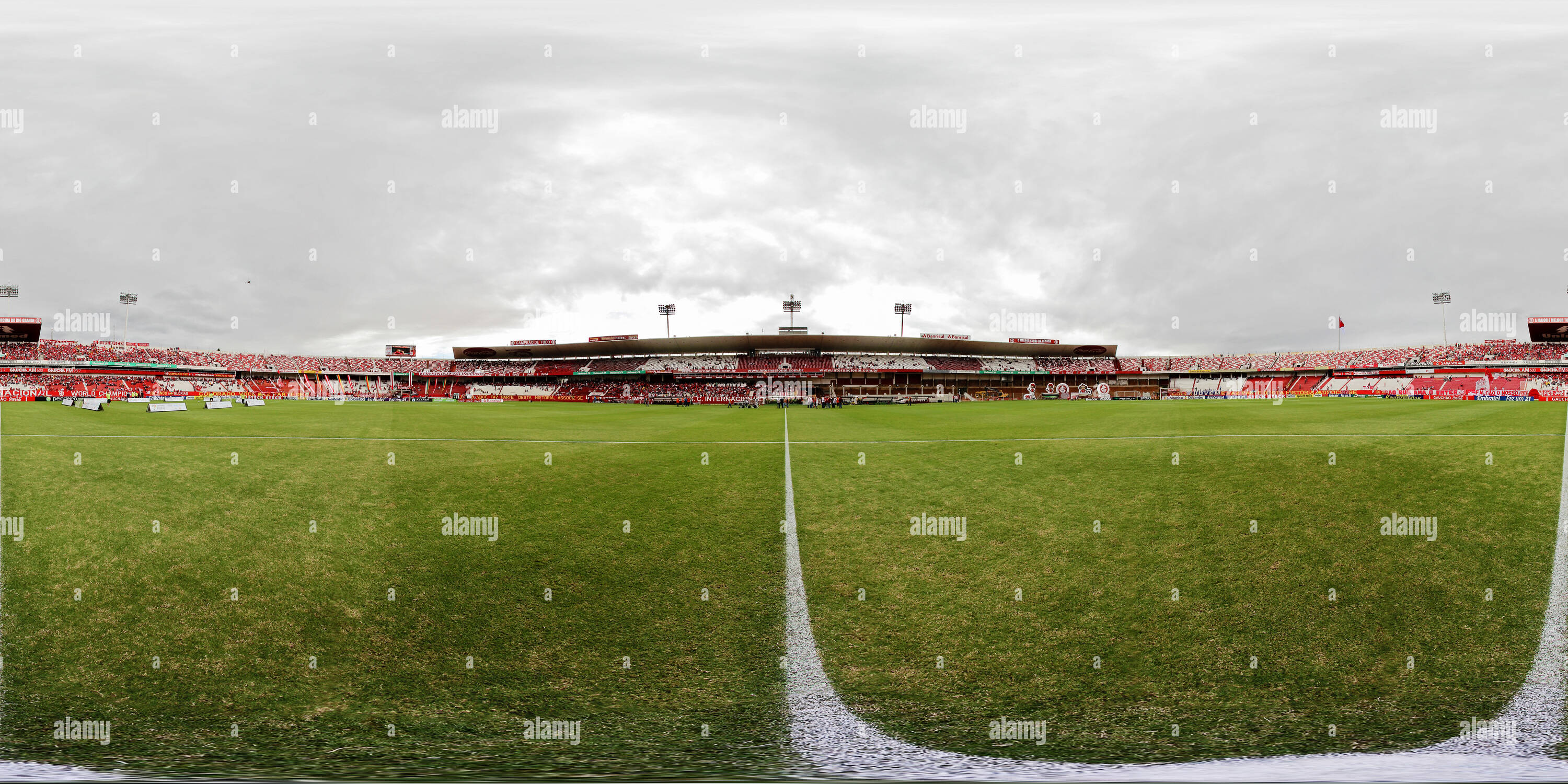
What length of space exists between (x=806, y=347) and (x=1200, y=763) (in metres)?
101

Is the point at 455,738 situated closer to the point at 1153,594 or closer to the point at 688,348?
the point at 1153,594

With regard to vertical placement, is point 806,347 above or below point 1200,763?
above

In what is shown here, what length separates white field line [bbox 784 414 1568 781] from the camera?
4406mm

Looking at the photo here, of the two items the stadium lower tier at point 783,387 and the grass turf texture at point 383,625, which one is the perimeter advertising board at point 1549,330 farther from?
the grass turf texture at point 383,625

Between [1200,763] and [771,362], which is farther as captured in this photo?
[771,362]

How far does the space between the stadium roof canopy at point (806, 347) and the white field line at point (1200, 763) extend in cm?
9910

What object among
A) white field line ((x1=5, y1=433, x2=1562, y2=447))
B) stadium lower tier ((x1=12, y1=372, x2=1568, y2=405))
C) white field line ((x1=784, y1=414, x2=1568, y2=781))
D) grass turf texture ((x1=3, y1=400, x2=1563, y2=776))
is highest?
stadium lower tier ((x1=12, y1=372, x2=1568, y2=405))

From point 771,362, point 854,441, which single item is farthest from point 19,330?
point 854,441

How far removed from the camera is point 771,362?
103750mm

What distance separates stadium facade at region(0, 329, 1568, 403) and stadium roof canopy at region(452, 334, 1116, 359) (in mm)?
214

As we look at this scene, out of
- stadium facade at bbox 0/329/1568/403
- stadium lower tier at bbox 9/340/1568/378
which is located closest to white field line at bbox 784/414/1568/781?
stadium facade at bbox 0/329/1568/403

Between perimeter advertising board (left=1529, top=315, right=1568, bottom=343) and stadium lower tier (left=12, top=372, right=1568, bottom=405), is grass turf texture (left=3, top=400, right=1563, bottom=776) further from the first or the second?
perimeter advertising board (left=1529, top=315, right=1568, bottom=343)

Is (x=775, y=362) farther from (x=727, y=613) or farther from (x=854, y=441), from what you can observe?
(x=727, y=613)

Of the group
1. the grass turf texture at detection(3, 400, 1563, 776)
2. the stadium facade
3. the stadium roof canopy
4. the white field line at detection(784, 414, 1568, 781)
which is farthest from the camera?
the stadium roof canopy
